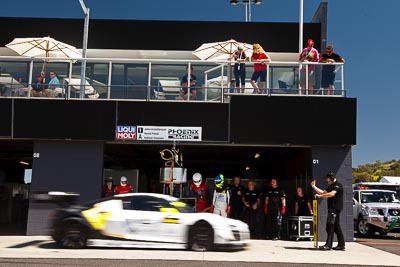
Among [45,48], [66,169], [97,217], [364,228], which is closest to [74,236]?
[97,217]

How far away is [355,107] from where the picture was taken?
1565cm

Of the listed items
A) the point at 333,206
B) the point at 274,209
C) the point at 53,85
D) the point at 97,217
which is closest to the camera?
the point at 97,217

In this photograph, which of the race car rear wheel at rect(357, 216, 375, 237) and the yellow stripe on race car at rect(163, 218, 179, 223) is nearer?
the yellow stripe on race car at rect(163, 218, 179, 223)

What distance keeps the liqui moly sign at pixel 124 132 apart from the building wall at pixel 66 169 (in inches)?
26.2

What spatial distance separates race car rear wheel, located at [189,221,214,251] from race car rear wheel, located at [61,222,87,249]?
7.90 feet

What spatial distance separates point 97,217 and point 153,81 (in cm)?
573

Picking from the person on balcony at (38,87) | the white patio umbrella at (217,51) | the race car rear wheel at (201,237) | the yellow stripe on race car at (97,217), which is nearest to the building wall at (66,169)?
the person on balcony at (38,87)

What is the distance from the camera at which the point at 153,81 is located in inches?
635

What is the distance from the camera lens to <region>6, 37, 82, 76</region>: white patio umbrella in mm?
19359

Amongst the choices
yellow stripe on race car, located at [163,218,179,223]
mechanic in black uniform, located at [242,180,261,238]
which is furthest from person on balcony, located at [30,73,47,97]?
mechanic in black uniform, located at [242,180,261,238]

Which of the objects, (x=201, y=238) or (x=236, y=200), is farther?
(x=236, y=200)

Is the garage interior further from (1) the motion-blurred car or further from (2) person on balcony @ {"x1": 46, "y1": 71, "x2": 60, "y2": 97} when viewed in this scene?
(1) the motion-blurred car

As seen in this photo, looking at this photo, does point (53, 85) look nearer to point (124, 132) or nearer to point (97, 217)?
point (124, 132)

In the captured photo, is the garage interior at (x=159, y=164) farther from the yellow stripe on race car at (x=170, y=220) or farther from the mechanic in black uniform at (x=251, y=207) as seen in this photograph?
the yellow stripe on race car at (x=170, y=220)
